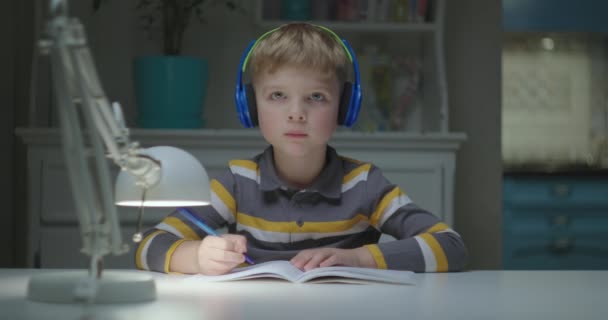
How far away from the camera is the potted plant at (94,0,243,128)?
8.79 ft

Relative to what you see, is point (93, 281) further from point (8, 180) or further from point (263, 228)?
point (8, 180)

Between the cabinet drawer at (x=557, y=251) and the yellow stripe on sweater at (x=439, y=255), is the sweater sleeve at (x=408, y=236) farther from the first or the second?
the cabinet drawer at (x=557, y=251)

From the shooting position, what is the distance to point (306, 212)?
56.8 inches

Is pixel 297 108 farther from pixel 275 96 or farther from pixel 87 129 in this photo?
pixel 87 129

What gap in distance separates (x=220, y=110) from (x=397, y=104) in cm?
65

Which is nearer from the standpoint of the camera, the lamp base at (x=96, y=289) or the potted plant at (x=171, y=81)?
the lamp base at (x=96, y=289)

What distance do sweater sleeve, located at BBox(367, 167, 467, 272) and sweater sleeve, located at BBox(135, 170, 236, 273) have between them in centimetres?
26

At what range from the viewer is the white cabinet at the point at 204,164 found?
8.39 ft

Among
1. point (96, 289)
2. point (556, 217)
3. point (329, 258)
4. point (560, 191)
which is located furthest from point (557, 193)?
point (96, 289)

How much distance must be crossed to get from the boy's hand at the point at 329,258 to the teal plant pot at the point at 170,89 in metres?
1.55

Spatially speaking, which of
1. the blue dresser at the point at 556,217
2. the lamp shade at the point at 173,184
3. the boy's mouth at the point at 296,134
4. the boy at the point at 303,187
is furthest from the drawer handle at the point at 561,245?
the lamp shade at the point at 173,184

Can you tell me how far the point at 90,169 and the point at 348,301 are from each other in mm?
303

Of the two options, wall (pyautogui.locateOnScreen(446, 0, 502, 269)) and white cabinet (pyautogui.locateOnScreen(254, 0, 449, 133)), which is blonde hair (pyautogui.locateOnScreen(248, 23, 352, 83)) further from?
wall (pyautogui.locateOnScreen(446, 0, 502, 269))

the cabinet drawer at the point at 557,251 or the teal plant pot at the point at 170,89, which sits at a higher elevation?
the teal plant pot at the point at 170,89
